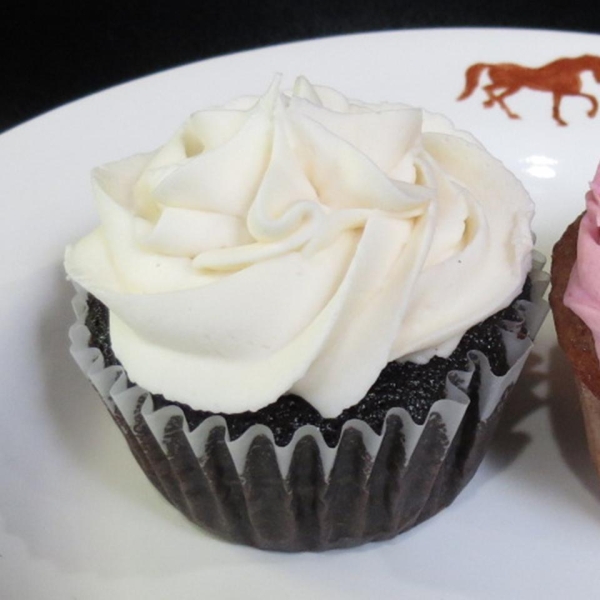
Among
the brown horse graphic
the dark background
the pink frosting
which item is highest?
the pink frosting

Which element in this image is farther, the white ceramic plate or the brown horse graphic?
the brown horse graphic

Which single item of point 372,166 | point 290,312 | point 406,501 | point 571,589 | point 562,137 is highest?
point 372,166

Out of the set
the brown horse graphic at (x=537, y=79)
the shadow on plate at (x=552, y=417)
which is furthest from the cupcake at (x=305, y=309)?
the brown horse graphic at (x=537, y=79)

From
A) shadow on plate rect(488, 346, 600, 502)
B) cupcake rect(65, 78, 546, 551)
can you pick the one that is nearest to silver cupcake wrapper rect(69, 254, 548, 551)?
cupcake rect(65, 78, 546, 551)

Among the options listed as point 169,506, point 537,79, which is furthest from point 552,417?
point 537,79

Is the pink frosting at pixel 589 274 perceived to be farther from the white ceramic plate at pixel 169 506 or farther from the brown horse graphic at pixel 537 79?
the brown horse graphic at pixel 537 79

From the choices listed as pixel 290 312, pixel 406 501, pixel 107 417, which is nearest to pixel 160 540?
pixel 107 417

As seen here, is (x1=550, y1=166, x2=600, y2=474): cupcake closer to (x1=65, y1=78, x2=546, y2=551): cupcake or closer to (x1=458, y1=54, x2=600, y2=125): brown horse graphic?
(x1=65, y1=78, x2=546, y2=551): cupcake

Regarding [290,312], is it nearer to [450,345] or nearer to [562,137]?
[450,345]
